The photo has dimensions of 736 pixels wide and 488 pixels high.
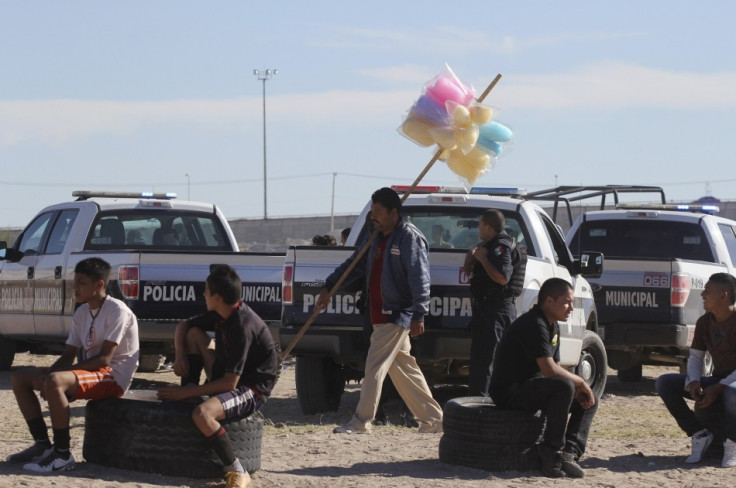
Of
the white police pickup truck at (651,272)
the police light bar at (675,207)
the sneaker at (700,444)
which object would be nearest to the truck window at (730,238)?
the white police pickup truck at (651,272)

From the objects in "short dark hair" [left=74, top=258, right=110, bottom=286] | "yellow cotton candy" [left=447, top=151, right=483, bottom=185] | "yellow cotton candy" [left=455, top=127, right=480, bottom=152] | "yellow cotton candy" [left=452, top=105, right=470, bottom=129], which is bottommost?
"short dark hair" [left=74, top=258, right=110, bottom=286]

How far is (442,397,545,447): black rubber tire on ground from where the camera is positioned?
28.6 feet

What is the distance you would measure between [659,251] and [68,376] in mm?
9255

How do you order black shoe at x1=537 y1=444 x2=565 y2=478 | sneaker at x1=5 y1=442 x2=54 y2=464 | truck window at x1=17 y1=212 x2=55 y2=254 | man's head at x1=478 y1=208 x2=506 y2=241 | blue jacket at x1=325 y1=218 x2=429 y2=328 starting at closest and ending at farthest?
sneaker at x1=5 y1=442 x2=54 y2=464
black shoe at x1=537 y1=444 x2=565 y2=478
blue jacket at x1=325 y1=218 x2=429 y2=328
man's head at x1=478 y1=208 x2=506 y2=241
truck window at x1=17 y1=212 x2=55 y2=254

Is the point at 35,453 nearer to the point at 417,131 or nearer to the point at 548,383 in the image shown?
the point at 548,383

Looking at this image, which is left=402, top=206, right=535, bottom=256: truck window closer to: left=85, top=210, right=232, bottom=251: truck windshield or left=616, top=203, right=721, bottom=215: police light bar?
left=85, top=210, right=232, bottom=251: truck windshield

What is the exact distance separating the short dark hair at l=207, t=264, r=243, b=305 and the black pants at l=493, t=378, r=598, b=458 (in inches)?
73.7

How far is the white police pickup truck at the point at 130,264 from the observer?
13484mm

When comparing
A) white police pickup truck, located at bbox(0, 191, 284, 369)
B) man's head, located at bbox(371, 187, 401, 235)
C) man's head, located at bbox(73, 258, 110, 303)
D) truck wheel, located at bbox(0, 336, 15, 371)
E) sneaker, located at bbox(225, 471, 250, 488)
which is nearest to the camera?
sneaker, located at bbox(225, 471, 250, 488)

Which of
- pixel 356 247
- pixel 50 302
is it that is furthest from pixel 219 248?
pixel 356 247

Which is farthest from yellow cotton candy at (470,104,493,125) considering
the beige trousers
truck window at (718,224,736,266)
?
truck window at (718,224,736,266)

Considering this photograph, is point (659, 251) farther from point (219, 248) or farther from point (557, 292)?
point (557, 292)

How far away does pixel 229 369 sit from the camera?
26.2ft

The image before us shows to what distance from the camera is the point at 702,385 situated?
9508 mm
